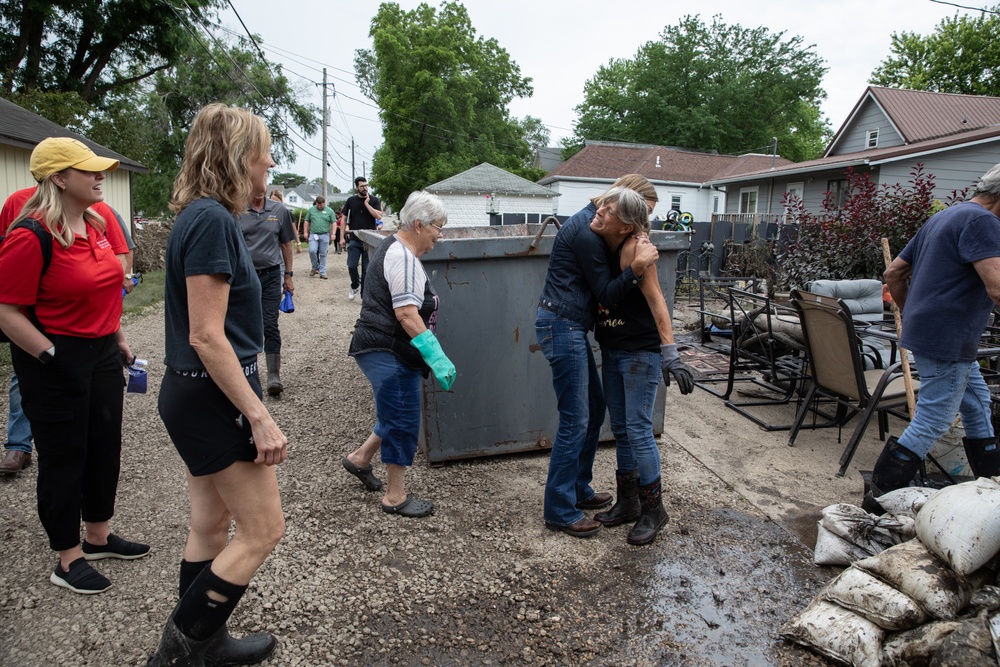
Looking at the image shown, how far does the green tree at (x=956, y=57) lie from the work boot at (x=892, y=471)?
37.7 m

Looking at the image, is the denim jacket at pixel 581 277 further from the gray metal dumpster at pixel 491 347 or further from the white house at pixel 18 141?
the white house at pixel 18 141

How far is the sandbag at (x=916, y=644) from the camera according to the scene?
2.06 meters

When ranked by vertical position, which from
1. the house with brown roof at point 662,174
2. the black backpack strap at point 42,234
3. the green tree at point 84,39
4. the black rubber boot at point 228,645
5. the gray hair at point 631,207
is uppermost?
the green tree at point 84,39

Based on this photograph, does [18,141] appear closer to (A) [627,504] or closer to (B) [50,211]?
(B) [50,211]

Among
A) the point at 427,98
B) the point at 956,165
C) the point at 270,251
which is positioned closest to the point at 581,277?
the point at 270,251

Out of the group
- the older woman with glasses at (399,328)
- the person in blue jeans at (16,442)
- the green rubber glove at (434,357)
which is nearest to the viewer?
the green rubber glove at (434,357)

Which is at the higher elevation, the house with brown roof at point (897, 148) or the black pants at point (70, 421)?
the house with brown roof at point (897, 148)

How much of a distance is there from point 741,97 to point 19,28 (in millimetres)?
43719

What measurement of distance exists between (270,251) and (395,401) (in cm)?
261

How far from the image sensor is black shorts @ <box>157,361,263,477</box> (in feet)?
6.02

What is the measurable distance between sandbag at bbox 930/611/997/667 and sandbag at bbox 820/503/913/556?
2.24 feet

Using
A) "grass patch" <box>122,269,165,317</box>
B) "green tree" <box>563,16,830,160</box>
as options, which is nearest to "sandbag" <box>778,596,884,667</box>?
"grass patch" <box>122,269,165,317</box>

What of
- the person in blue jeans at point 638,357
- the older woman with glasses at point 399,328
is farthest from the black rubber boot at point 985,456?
the older woman with glasses at point 399,328

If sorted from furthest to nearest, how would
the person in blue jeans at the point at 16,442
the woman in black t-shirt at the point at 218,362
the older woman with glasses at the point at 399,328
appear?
the person in blue jeans at the point at 16,442 < the older woman with glasses at the point at 399,328 < the woman in black t-shirt at the point at 218,362
